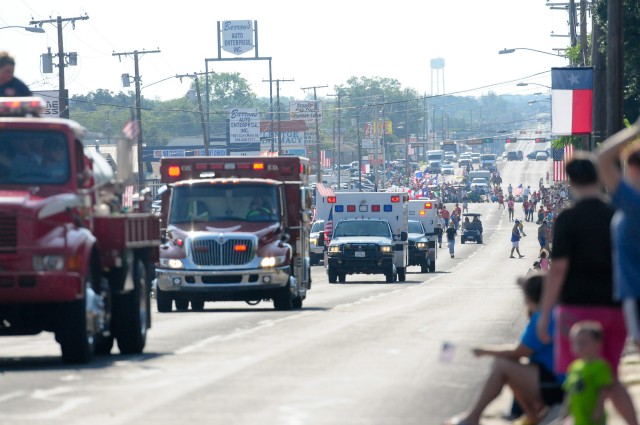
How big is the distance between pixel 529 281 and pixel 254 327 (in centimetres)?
1162

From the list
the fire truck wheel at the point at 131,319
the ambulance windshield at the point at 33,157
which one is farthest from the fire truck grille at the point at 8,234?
the fire truck wheel at the point at 131,319

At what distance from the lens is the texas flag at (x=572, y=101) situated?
113ft

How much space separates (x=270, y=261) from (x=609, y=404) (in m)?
14.7

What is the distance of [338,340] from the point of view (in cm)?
1892

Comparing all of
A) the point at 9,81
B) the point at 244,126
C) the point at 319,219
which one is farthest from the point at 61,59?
the point at 244,126

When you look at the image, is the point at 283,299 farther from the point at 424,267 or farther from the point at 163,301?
the point at 424,267

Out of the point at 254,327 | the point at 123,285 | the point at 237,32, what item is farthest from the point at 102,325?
the point at 237,32

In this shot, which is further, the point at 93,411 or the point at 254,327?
the point at 254,327

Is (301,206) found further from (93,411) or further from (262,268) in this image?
(93,411)

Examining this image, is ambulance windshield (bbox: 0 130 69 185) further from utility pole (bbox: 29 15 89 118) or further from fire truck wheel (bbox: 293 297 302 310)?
utility pole (bbox: 29 15 89 118)

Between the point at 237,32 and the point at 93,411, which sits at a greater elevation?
the point at 237,32

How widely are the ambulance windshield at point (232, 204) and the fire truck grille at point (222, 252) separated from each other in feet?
1.90

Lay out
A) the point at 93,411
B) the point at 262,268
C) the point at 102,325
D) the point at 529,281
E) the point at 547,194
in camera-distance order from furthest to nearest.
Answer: the point at 547,194
the point at 262,268
the point at 102,325
the point at 93,411
the point at 529,281

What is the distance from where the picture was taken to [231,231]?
2670cm
